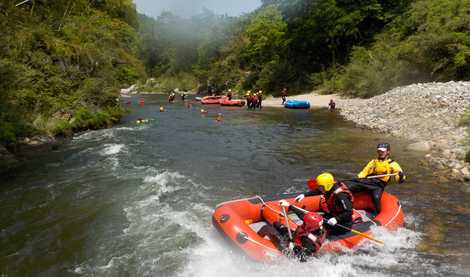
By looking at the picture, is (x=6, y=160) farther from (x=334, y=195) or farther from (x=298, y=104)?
(x=298, y=104)

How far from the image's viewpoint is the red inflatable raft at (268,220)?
19.6ft

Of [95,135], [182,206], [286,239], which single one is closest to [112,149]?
[95,135]

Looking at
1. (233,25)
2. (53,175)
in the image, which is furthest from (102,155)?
(233,25)

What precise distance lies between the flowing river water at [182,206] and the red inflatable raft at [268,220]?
7.5 inches

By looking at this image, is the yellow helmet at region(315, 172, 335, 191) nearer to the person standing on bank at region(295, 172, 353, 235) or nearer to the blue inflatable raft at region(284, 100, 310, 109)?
the person standing on bank at region(295, 172, 353, 235)

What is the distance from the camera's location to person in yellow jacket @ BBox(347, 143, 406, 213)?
7.55m

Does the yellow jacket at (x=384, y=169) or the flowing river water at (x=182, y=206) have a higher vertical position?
the yellow jacket at (x=384, y=169)

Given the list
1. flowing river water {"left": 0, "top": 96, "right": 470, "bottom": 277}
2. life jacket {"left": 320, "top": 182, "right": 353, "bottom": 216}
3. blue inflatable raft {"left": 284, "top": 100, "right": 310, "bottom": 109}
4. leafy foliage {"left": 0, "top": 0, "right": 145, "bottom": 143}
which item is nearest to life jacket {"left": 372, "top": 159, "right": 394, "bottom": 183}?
flowing river water {"left": 0, "top": 96, "right": 470, "bottom": 277}

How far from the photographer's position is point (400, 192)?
30.4 feet

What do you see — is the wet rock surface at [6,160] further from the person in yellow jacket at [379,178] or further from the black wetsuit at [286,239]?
the person in yellow jacket at [379,178]

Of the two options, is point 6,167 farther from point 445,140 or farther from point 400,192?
point 445,140

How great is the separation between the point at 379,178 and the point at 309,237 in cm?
274

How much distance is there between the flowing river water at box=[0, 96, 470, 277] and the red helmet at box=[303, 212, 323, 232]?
55cm

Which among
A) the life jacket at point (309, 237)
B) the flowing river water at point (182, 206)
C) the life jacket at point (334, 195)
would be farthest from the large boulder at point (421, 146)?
the life jacket at point (309, 237)
